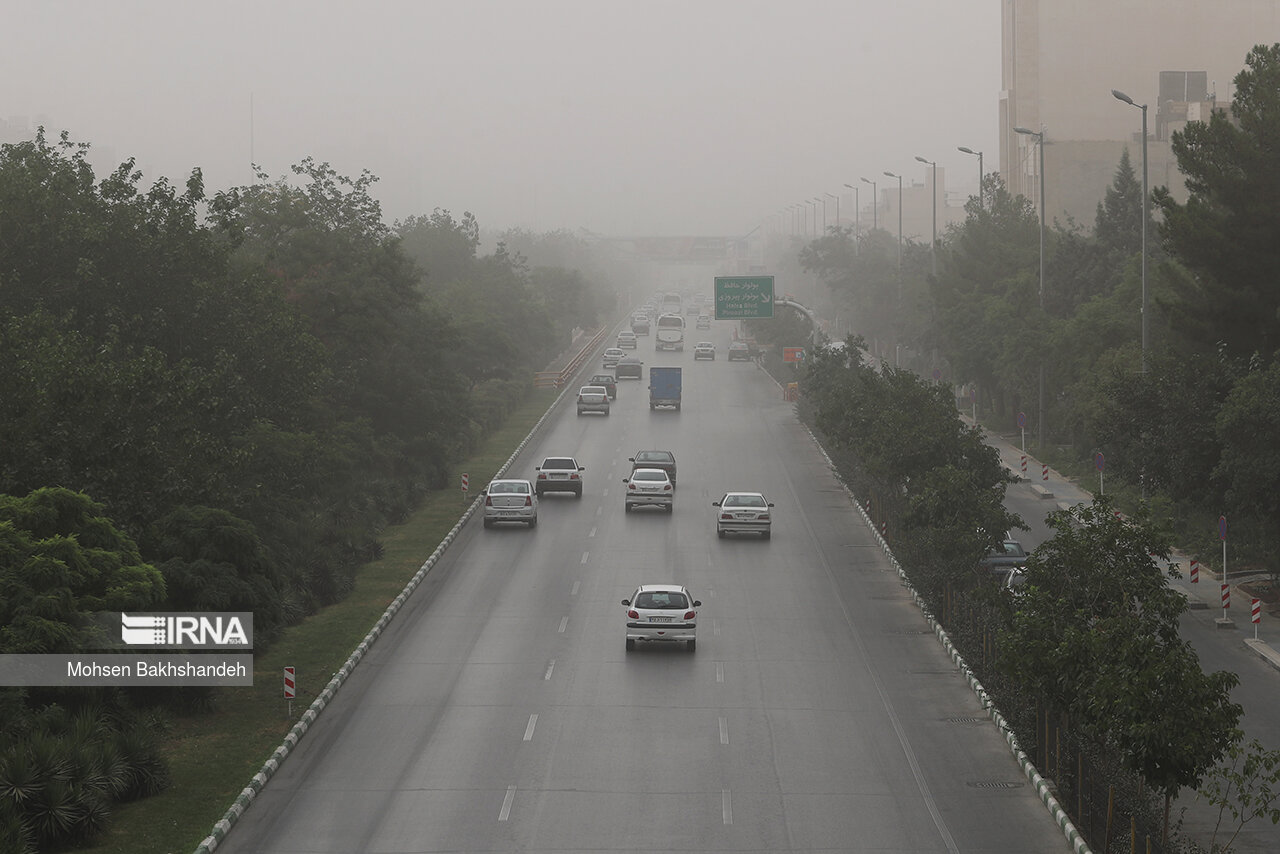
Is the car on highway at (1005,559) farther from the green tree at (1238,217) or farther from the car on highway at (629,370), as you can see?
the car on highway at (629,370)

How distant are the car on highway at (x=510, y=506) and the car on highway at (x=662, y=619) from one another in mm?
18152

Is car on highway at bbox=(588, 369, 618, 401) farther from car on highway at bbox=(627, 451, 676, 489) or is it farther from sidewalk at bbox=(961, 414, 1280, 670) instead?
sidewalk at bbox=(961, 414, 1280, 670)

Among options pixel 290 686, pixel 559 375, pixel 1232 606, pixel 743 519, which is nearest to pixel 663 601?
pixel 290 686

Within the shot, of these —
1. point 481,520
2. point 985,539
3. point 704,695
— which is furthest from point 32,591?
point 481,520

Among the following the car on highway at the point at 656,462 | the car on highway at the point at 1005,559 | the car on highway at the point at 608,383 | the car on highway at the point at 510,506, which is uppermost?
the car on highway at the point at 608,383

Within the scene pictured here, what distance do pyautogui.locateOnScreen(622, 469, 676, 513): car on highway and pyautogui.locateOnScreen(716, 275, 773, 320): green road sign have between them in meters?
41.7

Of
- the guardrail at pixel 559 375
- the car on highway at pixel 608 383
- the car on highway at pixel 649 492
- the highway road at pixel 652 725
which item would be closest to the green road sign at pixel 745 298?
the car on highway at pixel 608 383

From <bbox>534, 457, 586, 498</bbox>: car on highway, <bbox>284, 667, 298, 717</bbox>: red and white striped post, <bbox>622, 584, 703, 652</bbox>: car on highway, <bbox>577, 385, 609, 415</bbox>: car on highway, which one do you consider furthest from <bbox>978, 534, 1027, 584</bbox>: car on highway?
<bbox>577, 385, 609, 415</bbox>: car on highway

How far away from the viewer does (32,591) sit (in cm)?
2327

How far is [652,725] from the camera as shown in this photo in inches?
1072

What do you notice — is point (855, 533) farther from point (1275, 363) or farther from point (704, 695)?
point (704, 695)

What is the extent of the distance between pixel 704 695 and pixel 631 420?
58.1 metres

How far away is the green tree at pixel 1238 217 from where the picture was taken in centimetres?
3812

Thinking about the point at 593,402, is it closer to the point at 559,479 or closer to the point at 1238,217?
the point at 559,479
